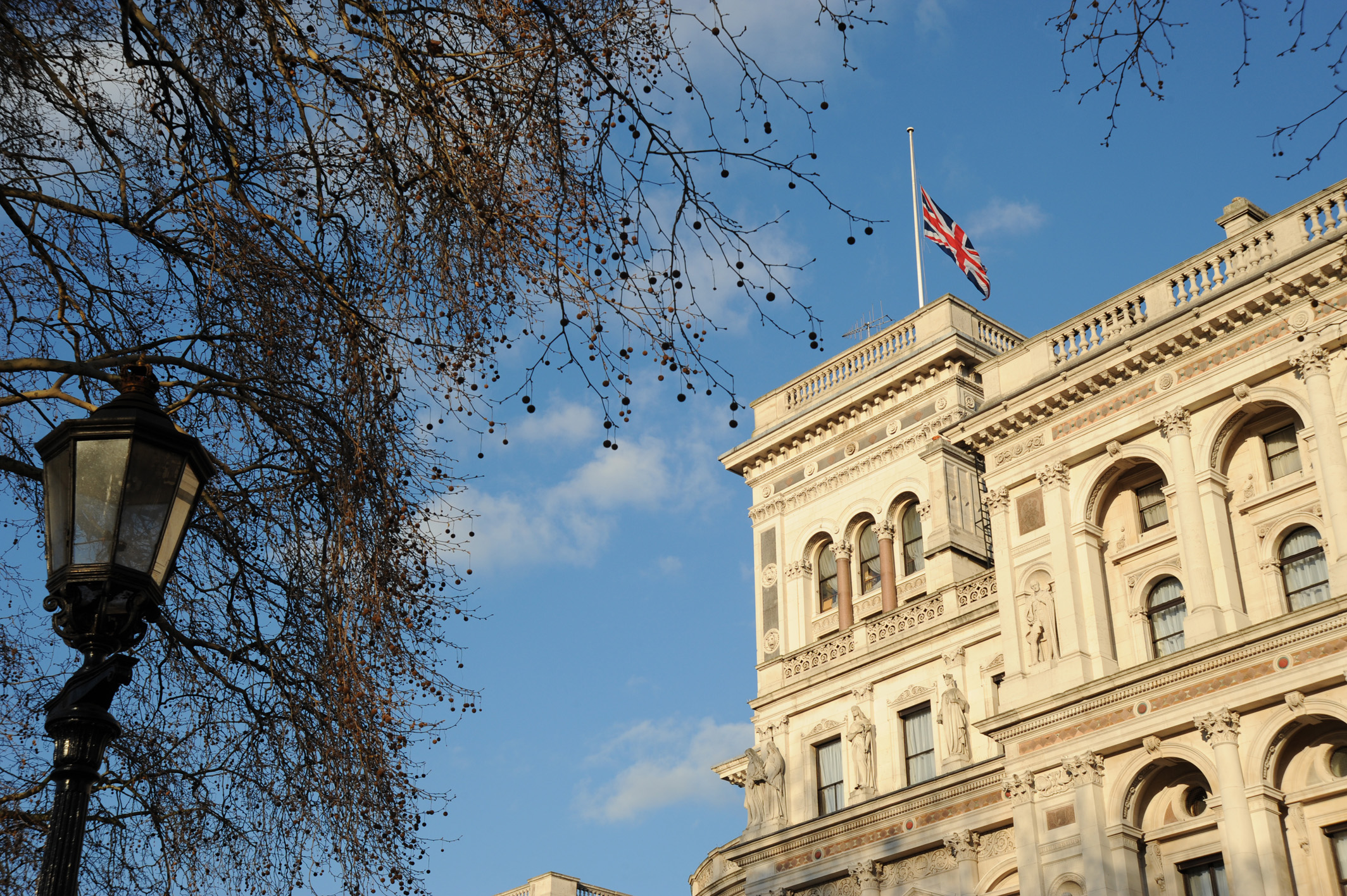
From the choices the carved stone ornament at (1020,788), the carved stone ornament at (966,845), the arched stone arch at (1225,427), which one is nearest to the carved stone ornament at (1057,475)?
the arched stone arch at (1225,427)

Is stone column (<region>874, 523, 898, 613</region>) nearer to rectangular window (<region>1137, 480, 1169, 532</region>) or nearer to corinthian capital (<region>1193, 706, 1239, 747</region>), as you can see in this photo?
rectangular window (<region>1137, 480, 1169, 532</region>)

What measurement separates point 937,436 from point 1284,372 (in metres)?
8.24

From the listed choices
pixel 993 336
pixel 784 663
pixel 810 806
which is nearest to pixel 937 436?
pixel 993 336

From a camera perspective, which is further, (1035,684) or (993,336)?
(993,336)

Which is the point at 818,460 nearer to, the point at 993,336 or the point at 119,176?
the point at 993,336

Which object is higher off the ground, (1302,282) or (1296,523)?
(1302,282)

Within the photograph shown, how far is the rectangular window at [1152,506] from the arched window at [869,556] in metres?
6.83

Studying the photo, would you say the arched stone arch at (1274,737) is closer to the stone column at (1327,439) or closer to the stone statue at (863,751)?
the stone column at (1327,439)

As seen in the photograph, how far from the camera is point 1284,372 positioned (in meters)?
22.8

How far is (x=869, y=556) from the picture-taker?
3131 cm

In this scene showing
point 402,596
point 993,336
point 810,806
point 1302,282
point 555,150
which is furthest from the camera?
point 993,336

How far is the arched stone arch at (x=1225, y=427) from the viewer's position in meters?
23.0

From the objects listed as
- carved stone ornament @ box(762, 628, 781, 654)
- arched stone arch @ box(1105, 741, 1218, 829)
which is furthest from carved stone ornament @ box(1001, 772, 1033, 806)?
carved stone ornament @ box(762, 628, 781, 654)

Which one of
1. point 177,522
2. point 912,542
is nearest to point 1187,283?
point 912,542
